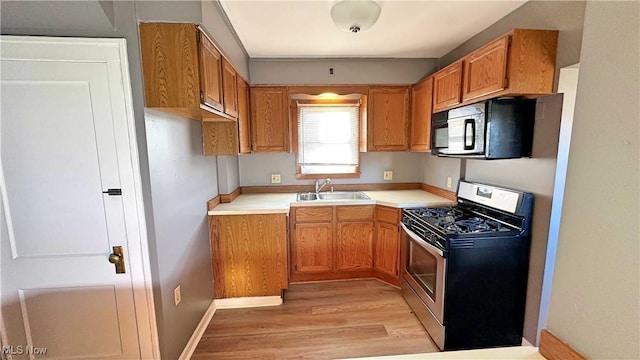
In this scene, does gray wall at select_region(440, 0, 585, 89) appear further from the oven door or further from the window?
the window

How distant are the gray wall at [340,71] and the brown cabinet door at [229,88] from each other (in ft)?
2.32

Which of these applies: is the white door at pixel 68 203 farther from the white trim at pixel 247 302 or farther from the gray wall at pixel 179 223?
the white trim at pixel 247 302

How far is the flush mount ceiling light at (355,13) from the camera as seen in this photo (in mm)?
1566

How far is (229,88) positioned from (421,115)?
1959mm

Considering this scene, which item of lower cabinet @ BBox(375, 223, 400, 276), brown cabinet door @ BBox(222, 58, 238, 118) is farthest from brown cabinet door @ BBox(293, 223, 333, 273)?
brown cabinet door @ BBox(222, 58, 238, 118)

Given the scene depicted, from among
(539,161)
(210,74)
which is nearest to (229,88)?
(210,74)

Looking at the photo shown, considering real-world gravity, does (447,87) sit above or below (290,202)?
above

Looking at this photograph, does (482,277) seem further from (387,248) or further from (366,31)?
(366,31)

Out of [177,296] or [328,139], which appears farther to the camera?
[328,139]

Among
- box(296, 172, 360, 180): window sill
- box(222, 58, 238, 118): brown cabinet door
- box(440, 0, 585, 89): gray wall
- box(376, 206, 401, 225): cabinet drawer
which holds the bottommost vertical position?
box(376, 206, 401, 225): cabinet drawer

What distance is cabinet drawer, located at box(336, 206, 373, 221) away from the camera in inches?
108

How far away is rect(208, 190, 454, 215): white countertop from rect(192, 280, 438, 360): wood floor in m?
0.91

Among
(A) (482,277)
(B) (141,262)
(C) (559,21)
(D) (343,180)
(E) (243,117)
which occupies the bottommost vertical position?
(A) (482,277)

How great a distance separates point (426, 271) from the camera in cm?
210
